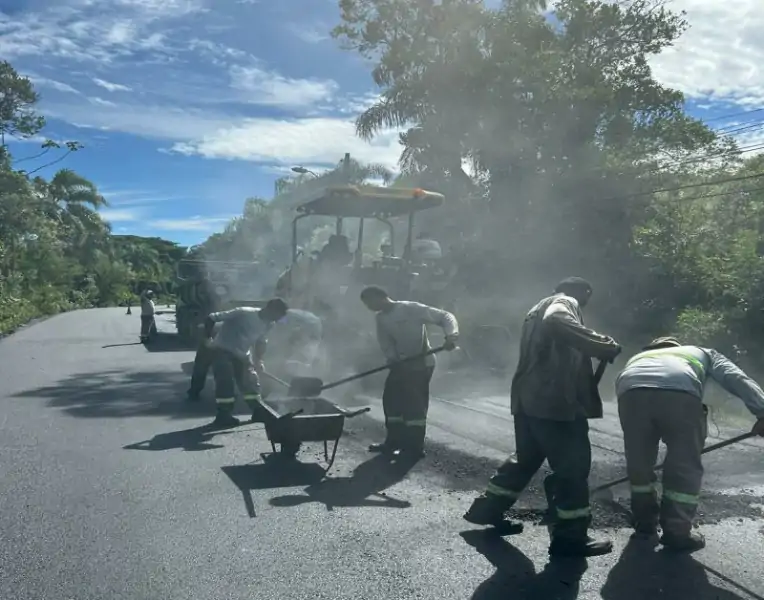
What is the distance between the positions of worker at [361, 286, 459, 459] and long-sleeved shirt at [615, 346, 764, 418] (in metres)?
2.70

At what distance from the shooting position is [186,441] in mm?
8383

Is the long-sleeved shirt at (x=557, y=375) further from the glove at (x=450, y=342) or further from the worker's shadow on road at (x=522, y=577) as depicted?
the glove at (x=450, y=342)

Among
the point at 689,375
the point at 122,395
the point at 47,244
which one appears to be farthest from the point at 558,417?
the point at 47,244

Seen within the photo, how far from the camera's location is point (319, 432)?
6.75m

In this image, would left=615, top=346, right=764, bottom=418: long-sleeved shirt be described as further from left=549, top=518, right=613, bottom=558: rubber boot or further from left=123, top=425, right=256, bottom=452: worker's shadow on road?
left=123, top=425, right=256, bottom=452: worker's shadow on road

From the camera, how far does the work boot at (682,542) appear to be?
4.84 meters

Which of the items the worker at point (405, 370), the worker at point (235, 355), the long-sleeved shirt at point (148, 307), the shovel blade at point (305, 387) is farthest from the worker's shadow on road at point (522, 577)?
the long-sleeved shirt at point (148, 307)

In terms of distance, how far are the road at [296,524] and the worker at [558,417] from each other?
0.57 ft

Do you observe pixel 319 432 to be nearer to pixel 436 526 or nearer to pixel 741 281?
pixel 436 526

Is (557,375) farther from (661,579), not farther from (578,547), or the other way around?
(661,579)

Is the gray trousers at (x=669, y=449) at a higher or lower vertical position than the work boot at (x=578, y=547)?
higher

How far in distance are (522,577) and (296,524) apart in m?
1.64

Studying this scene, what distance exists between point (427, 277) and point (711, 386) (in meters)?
5.04

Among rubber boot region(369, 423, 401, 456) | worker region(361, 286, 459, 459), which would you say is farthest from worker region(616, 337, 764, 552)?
rubber boot region(369, 423, 401, 456)
